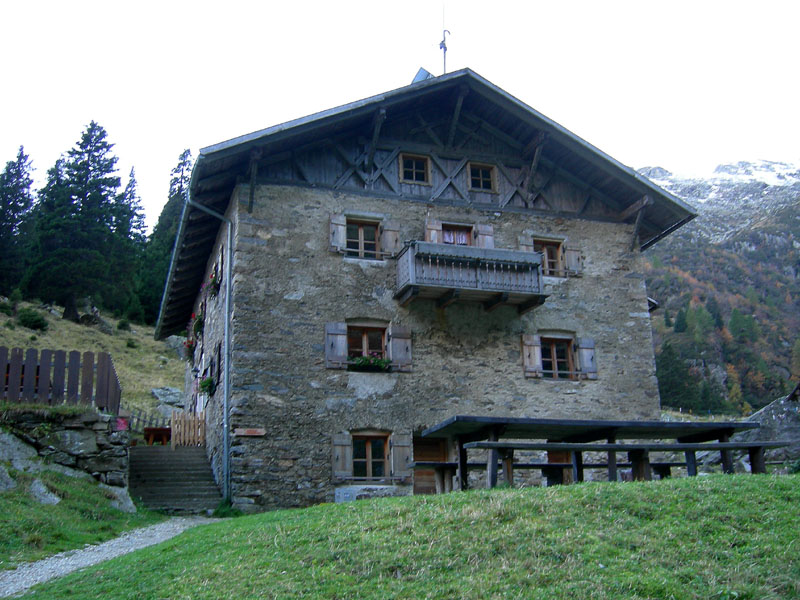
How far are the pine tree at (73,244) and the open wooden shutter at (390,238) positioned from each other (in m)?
29.8

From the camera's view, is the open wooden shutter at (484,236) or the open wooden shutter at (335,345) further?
the open wooden shutter at (484,236)

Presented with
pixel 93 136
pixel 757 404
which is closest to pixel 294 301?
pixel 93 136

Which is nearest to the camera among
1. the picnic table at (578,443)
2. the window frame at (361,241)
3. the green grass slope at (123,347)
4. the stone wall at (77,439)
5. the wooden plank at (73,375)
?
the picnic table at (578,443)

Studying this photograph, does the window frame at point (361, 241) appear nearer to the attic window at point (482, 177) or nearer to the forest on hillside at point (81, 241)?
the attic window at point (482, 177)

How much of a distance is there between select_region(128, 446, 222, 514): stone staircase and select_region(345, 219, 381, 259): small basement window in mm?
6105

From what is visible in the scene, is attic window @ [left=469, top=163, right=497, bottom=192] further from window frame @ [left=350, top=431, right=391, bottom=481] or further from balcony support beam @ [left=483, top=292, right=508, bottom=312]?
window frame @ [left=350, top=431, right=391, bottom=481]

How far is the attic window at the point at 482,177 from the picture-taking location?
20922mm

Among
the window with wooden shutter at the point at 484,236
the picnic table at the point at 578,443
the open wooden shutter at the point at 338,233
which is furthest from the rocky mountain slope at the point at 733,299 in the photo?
the picnic table at the point at 578,443

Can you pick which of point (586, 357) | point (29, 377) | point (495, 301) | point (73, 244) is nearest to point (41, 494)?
point (29, 377)

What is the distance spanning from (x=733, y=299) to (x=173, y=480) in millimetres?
69687

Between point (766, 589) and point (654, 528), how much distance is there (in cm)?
165

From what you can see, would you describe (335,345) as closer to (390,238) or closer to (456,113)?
(390,238)

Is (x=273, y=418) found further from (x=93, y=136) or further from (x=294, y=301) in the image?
(x=93, y=136)

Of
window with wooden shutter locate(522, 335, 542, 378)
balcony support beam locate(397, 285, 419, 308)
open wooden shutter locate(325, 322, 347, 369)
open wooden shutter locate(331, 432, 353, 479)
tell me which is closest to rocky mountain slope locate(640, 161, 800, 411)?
window with wooden shutter locate(522, 335, 542, 378)
